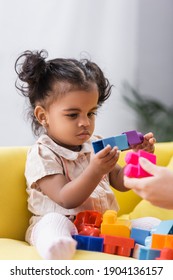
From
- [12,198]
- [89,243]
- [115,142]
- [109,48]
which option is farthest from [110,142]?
[109,48]

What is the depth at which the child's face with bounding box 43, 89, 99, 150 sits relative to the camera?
1342mm

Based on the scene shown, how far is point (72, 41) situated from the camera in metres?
2.22

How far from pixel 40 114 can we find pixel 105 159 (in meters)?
0.31

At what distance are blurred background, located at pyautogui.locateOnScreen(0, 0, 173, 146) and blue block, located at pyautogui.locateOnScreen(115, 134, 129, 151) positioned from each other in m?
0.92

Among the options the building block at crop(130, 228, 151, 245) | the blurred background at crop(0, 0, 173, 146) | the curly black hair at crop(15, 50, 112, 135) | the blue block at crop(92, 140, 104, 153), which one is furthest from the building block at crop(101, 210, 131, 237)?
the blurred background at crop(0, 0, 173, 146)

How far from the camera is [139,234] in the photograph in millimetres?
1186

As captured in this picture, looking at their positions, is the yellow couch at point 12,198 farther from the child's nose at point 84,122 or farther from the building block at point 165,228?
the building block at point 165,228

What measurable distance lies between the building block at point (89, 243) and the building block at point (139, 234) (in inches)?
3.1

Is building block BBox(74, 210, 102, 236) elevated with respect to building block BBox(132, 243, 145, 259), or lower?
elevated

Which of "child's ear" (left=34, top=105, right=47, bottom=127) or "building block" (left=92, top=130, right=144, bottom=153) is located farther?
"child's ear" (left=34, top=105, right=47, bottom=127)

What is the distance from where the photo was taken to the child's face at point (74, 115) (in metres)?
1.34

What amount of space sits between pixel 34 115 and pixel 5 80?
0.64 meters

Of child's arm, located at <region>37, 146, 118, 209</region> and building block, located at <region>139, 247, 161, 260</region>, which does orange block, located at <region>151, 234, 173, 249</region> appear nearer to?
building block, located at <region>139, 247, 161, 260</region>
